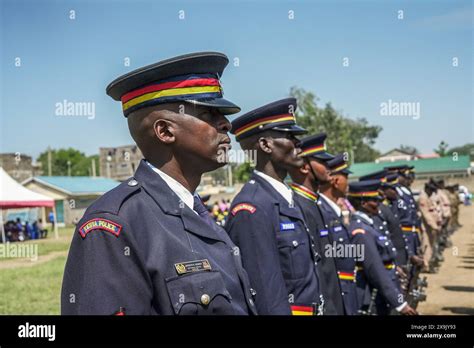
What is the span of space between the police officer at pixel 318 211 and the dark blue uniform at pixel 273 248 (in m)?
0.43

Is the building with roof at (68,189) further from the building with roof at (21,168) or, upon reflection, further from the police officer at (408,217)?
the police officer at (408,217)

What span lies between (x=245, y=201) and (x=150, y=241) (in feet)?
5.30

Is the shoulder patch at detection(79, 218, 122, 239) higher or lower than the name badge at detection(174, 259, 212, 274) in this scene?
higher

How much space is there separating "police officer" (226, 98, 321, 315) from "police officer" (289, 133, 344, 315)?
0.80 ft

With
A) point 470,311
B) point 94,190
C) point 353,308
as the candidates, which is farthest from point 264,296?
point 94,190

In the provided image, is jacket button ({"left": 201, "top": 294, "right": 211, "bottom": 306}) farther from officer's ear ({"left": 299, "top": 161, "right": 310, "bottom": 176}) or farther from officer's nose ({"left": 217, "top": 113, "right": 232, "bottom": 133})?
officer's ear ({"left": 299, "top": 161, "right": 310, "bottom": 176})

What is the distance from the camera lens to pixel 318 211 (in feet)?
15.7

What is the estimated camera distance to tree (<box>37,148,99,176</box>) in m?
71.0

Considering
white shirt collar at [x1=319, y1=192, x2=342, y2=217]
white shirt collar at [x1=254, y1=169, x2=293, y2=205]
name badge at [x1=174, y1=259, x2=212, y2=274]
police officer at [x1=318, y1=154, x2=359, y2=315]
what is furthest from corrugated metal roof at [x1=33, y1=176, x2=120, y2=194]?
name badge at [x1=174, y1=259, x2=212, y2=274]

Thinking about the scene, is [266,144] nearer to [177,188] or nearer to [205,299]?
[177,188]

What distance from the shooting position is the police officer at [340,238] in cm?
511

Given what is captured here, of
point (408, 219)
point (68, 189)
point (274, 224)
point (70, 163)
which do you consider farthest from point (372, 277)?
point (70, 163)

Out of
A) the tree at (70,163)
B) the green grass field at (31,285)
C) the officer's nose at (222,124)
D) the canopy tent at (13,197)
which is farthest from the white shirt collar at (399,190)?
the tree at (70,163)
